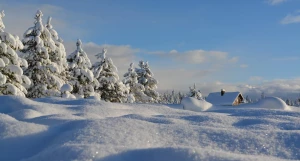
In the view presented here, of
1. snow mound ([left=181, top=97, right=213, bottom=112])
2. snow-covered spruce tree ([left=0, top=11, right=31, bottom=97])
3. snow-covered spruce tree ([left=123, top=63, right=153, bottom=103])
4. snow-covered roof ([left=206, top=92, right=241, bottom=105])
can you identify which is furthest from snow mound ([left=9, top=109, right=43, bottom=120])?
snow-covered roof ([left=206, top=92, right=241, bottom=105])

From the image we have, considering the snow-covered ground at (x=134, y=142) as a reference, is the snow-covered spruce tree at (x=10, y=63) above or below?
above

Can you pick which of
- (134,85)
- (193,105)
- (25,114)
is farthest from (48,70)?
(25,114)

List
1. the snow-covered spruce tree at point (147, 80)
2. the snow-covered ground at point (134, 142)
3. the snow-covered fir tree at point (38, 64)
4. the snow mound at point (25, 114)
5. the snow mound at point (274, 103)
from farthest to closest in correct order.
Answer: the snow-covered spruce tree at point (147, 80), the snow-covered fir tree at point (38, 64), the snow mound at point (274, 103), the snow mound at point (25, 114), the snow-covered ground at point (134, 142)

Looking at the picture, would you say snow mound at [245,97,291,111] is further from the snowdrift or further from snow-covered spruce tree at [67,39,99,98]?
snow-covered spruce tree at [67,39,99,98]

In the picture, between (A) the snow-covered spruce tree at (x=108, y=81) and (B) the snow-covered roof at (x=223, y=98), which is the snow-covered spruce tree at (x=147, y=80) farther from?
(A) the snow-covered spruce tree at (x=108, y=81)

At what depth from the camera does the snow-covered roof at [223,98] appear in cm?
3530

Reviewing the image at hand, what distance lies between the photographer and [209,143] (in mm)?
3355

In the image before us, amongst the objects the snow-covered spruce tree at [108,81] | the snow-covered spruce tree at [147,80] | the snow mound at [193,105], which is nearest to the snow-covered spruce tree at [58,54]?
the snow-covered spruce tree at [108,81]

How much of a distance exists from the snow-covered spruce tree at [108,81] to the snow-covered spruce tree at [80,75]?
1597 millimetres

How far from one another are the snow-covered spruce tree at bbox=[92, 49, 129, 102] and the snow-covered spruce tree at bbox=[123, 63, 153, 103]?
5.00 meters

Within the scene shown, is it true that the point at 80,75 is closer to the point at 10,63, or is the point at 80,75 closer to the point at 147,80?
the point at 10,63

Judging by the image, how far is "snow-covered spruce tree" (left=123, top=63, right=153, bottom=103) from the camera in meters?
36.3

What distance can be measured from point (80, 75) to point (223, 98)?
16.3 metres

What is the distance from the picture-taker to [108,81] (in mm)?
30422
